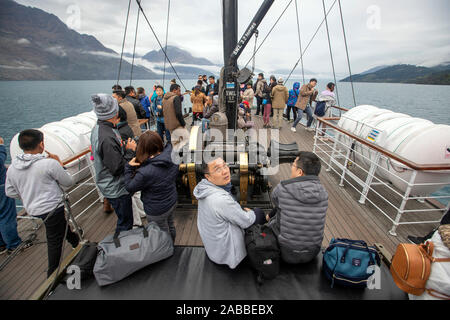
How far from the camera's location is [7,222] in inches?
102

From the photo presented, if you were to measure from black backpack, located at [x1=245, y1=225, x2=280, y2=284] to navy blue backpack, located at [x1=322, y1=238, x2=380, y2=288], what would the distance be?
454mm

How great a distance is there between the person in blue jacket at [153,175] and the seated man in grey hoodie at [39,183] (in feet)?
2.54

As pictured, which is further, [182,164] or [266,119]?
[266,119]

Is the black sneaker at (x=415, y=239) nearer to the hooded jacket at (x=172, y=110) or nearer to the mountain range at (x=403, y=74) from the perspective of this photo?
the hooded jacket at (x=172, y=110)

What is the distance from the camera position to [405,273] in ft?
5.07

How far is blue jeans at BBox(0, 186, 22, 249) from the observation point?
250 centimetres

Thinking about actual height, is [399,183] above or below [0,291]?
above

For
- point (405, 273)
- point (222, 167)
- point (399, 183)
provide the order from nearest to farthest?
point (405, 273) < point (222, 167) < point (399, 183)

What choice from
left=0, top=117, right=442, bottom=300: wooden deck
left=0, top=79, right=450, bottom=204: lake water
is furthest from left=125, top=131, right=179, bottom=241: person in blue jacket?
left=0, top=79, right=450, bottom=204: lake water

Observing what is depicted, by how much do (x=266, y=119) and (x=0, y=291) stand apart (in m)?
8.28

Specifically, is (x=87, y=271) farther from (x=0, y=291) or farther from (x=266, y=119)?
(x=266, y=119)

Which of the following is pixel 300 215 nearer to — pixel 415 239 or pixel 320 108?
pixel 415 239

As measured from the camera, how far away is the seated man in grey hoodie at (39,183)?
1.99m
